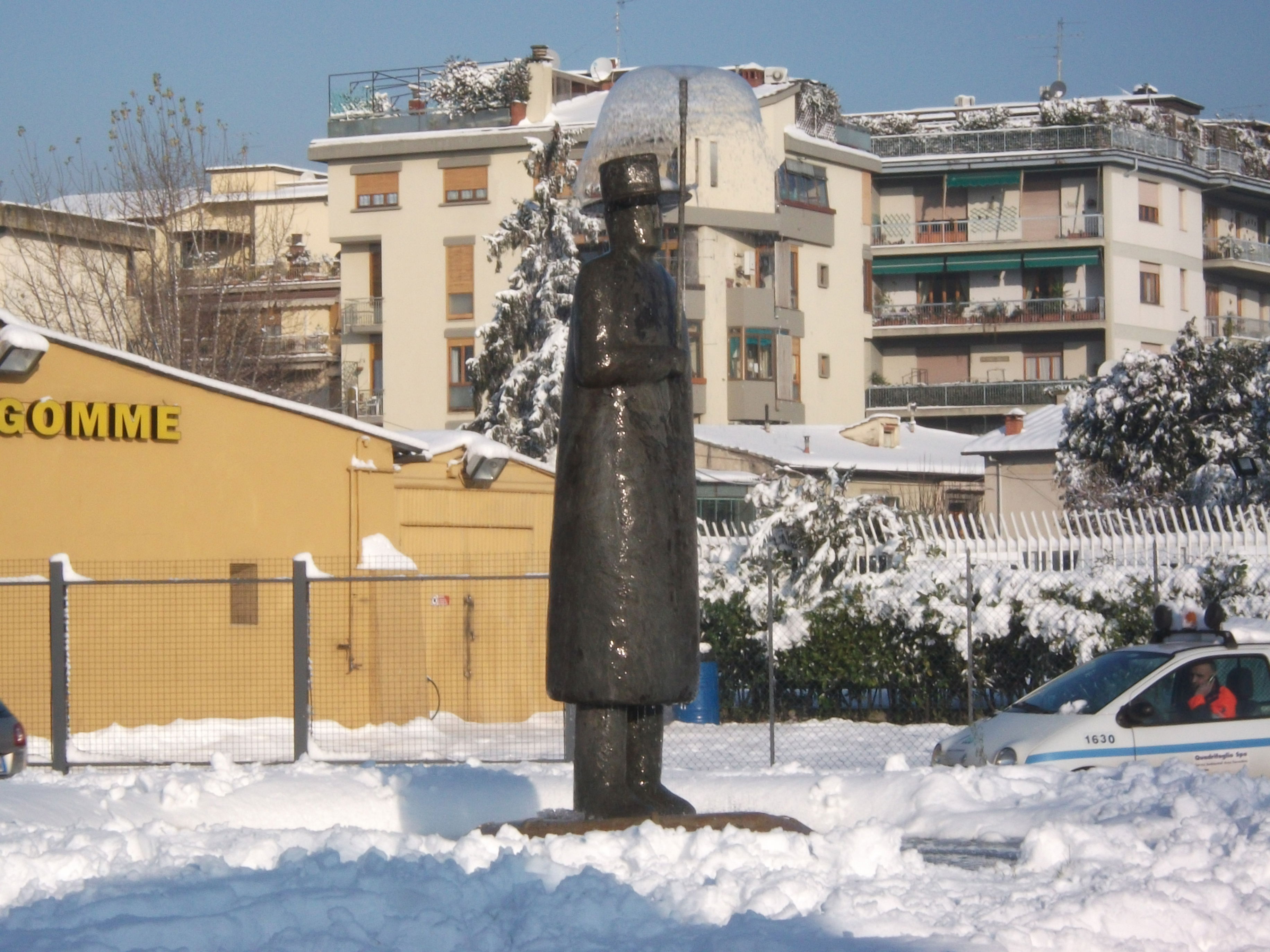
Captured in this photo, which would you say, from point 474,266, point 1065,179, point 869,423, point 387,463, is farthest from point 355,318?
point 387,463

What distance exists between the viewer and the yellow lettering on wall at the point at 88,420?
17875 millimetres

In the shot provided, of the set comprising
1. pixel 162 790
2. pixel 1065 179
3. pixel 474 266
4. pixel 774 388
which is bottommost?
pixel 162 790

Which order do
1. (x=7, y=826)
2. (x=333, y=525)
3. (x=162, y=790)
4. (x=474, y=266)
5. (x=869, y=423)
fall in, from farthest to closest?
(x=474, y=266) < (x=869, y=423) < (x=333, y=525) < (x=162, y=790) < (x=7, y=826)

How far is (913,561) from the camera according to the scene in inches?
772

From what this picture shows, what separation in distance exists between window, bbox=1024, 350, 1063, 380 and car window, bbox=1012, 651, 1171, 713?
160 ft

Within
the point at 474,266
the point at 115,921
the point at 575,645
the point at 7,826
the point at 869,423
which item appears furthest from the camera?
the point at 474,266

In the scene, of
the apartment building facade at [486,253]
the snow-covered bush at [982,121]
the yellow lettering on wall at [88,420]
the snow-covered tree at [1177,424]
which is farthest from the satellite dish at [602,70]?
the yellow lettering on wall at [88,420]

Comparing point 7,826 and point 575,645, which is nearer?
point 575,645

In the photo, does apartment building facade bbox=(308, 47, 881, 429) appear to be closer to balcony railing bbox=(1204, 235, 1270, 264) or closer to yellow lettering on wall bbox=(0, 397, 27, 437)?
balcony railing bbox=(1204, 235, 1270, 264)

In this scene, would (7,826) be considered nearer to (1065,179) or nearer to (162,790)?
(162,790)

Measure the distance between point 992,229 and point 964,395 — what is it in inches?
253

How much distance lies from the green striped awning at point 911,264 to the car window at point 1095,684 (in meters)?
48.4

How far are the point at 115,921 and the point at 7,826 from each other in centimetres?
288

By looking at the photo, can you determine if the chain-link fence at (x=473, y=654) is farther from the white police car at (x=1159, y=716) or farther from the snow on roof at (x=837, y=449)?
the snow on roof at (x=837, y=449)
